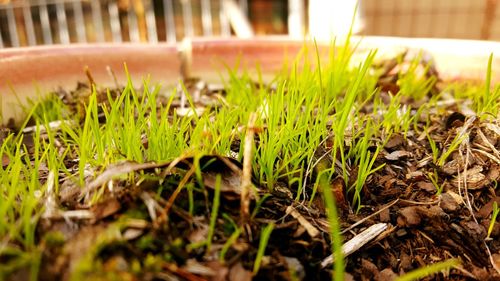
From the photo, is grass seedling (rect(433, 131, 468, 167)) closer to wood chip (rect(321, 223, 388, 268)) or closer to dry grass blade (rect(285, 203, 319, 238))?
wood chip (rect(321, 223, 388, 268))

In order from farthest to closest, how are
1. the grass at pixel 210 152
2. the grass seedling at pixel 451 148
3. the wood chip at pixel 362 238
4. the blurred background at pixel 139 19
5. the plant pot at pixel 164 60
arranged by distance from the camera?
the blurred background at pixel 139 19 → the plant pot at pixel 164 60 → the grass seedling at pixel 451 148 → the wood chip at pixel 362 238 → the grass at pixel 210 152

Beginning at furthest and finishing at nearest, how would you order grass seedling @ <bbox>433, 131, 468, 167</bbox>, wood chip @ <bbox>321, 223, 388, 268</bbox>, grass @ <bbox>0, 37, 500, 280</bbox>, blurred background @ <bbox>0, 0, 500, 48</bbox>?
blurred background @ <bbox>0, 0, 500, 48</bbox> → grass seedling @ <bbox>433, 131, 468, 167</bbox> → wood chip @ <bbox>321, 223, 388, 268</bbox> → grass @ <bbox>0, 37, 500, 280</bbox>

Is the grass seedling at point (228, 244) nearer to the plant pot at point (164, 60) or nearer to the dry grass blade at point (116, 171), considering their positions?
the dry grass blade at point (116, 171)

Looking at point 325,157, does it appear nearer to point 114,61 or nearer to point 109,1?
point 114,61

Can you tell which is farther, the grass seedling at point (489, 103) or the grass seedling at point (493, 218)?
the grass seedling at point (489, 103)

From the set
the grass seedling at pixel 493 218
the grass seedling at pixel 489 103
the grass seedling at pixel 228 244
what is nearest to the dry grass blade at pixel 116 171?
the grass seedling at pixel 228 244

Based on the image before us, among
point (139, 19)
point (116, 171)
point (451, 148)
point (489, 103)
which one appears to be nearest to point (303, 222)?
point (116, 171)

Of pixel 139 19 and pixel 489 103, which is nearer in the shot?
pixel 489 103

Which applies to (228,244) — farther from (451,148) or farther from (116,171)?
(451,148)

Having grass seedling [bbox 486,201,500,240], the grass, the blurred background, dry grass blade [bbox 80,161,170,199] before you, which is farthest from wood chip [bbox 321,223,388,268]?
the blurred background
